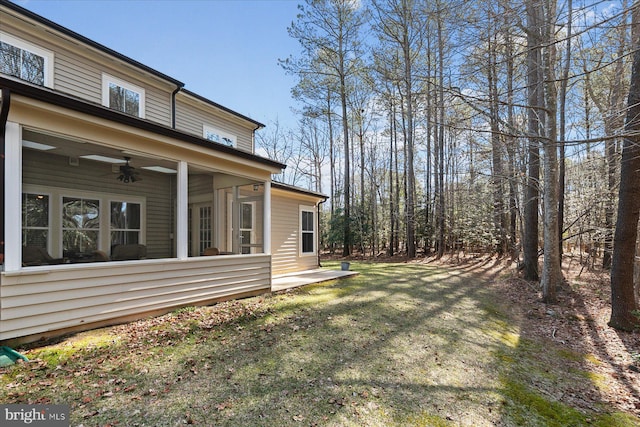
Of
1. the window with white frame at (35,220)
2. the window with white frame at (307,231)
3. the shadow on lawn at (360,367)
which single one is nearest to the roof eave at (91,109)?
the shadow on lawn at (360,367)

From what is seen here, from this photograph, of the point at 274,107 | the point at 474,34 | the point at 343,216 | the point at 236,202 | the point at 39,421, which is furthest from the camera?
the point at 274,107

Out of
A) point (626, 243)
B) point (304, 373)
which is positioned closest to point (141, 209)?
point (304, 373)

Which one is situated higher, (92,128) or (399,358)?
(92,128)

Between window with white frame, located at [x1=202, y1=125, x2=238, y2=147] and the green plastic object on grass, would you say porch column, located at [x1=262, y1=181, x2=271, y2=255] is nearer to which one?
the green plastic object on grass

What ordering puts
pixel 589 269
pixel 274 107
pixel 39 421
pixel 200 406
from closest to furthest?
pixel 39 421
pixel 200 406
pixel 589 269
pixel 274 107

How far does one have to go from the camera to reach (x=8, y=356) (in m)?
3.18

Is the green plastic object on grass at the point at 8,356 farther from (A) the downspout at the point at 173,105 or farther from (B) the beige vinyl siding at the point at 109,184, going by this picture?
(A) the downspout at the point at 173,105

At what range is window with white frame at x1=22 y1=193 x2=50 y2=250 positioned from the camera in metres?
6.25

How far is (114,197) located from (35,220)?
159 centimetres

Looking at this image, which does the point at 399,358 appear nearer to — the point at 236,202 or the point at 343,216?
the point at 236,202

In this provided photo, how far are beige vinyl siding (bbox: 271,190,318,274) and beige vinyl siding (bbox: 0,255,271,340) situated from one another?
3.21 m

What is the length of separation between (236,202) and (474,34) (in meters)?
6.09

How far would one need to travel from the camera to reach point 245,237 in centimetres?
862

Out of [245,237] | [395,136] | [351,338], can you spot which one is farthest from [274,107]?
[351,338]
